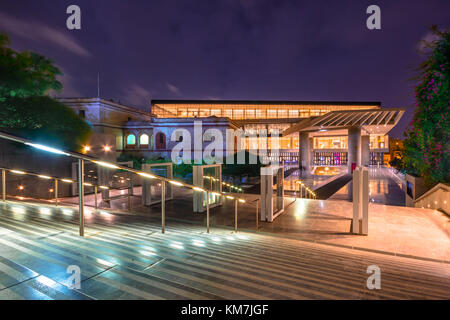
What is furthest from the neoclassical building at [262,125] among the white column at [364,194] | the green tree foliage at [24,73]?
the white column at [364,194]

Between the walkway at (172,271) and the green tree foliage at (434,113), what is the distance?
7.90 metres

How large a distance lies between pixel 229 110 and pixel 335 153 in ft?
86.0

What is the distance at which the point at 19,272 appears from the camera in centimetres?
235

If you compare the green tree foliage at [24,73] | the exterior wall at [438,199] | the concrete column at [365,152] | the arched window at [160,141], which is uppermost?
the green tree foliage at [24,73]

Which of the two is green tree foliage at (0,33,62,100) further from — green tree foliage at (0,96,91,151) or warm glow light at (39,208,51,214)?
warm glow light at (39,208,51,214)

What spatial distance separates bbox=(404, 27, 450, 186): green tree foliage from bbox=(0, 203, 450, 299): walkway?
25.9 ft

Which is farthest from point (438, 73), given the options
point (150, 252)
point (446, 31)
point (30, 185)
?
point (30, 185)

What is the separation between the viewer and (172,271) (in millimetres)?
2859

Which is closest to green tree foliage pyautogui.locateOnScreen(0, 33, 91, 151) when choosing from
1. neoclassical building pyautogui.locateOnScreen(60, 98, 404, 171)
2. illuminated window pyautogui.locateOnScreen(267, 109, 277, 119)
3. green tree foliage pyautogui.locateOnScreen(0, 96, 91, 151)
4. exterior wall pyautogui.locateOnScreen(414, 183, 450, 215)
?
green tree foliage pyautogui.locateOnScreen(0, 96, 91, 151)

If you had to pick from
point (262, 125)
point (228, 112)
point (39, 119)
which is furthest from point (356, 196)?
point (228, 112)

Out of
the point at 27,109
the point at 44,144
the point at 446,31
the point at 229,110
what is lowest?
the point at 44,144

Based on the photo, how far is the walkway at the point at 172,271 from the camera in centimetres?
230

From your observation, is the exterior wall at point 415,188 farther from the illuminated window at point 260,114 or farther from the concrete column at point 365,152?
the illuminated window at point 260,114

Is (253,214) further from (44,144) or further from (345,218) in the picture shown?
(44,144)
